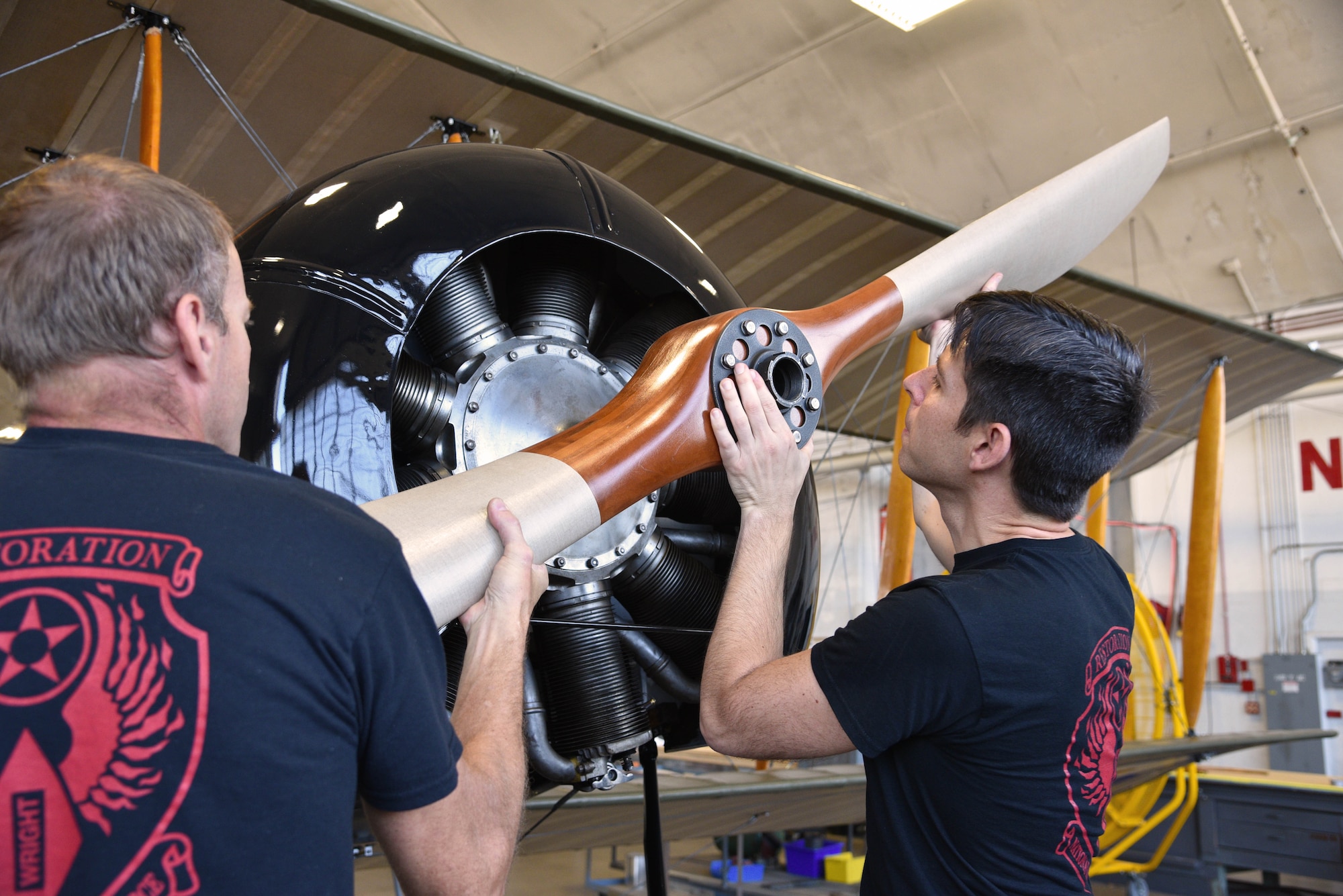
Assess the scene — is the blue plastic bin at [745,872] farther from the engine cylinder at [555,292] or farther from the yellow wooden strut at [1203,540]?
the engine cylinder at [555,292]

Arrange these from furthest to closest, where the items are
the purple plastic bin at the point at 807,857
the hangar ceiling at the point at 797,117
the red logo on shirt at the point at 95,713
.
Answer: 1. the purple plastic bin at the point at 807,857
2. the hangar ceiling at the point at 797,117
3. the red logo on shirt at the point at 95,713

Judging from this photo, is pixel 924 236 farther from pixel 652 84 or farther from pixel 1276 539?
pixel 1276 539

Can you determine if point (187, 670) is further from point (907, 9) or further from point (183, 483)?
point (907, 9)

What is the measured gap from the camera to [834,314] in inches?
73.1

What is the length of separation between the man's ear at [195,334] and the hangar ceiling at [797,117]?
2.53m

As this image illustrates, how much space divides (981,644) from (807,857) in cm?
1093

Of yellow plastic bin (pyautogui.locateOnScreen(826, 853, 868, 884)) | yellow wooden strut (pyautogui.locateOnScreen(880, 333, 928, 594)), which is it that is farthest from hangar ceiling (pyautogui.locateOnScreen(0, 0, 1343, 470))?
yellow plastic bin (pyautogui.locateOnScreen(826, 853, 868, 884))

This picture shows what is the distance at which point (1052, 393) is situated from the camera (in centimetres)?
175

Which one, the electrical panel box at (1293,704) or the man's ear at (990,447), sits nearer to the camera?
the man's ear at (990,447)

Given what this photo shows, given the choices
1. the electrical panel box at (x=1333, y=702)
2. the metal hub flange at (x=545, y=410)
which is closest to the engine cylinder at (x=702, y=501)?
the metal hub flange at (x=545, y=410)

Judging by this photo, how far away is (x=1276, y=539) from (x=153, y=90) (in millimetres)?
16110

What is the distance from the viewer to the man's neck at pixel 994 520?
184 centimetres

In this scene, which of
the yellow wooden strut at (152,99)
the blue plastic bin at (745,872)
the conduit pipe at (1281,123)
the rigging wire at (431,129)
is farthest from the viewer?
the blue plastic bin at (745,872)

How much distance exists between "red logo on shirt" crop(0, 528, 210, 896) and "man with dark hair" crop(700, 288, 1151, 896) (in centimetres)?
89
